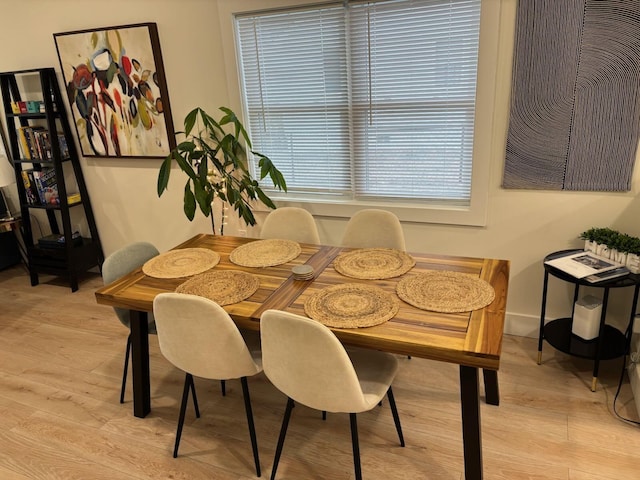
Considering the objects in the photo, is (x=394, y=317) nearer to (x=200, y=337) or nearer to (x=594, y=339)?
(x=200, y=337)

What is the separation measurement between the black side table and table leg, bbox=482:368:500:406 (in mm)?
415

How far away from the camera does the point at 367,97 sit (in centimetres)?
279

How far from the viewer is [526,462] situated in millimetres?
1900

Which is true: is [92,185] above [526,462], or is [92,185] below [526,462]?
above

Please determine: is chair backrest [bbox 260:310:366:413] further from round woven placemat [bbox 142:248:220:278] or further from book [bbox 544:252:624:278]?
book [bbox 544:252:624:278]

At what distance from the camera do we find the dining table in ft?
4.87

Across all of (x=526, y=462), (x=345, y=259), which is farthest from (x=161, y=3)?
(x=526, y=462)

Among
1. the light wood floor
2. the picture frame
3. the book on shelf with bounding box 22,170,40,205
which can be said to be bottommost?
the light wood floor

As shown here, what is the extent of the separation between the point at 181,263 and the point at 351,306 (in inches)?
37.7

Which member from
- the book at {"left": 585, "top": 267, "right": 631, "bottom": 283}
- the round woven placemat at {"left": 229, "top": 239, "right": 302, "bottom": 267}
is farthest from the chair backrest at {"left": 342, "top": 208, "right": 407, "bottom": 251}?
the book at {"left": 585, "top": 267, "right": 631, "bottom": 283}

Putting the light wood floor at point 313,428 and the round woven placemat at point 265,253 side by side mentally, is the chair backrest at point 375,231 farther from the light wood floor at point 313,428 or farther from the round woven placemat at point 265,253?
the light wood floor at point 313,428

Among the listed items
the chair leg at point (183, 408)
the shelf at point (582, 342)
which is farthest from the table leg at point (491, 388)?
the chair leg at point (183, 408)

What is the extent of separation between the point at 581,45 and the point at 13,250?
4793 millimetres

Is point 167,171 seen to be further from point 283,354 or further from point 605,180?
point 605,180
